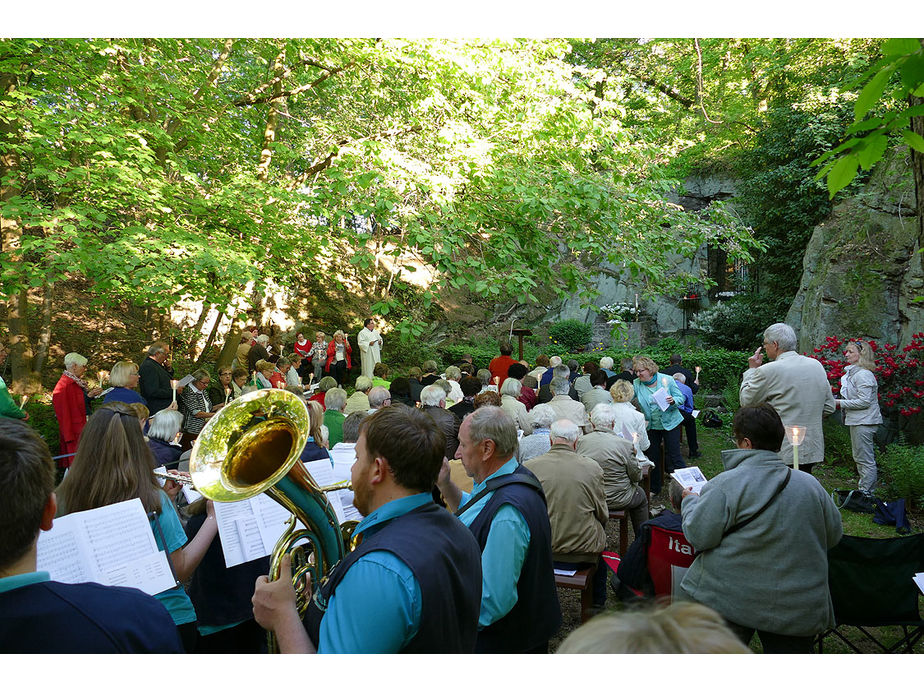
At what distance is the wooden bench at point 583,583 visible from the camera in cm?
407

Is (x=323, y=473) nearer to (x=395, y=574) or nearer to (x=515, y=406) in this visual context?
(x=395, y=574)

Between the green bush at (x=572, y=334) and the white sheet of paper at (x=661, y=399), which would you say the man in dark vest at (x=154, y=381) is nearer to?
the white sheet of paper at (x=661, y=399)

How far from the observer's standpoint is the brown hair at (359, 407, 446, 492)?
1.96 metres

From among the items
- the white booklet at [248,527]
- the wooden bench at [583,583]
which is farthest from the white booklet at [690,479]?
the white booklet at [248,527]

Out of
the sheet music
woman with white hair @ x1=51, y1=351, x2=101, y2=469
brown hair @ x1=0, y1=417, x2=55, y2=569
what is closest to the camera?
brown hair @ x1=0, y1=417, x2=55, y2=569

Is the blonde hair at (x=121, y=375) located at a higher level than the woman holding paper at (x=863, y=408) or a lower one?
Answer: higher

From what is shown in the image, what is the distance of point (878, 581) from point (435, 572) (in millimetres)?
3194

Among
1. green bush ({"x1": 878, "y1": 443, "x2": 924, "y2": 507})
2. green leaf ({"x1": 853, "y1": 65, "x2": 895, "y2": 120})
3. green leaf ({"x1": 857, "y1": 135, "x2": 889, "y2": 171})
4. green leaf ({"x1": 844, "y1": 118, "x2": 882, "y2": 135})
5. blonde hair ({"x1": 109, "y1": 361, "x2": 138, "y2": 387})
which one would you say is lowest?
green bush ({"x1": 878, "y1": 443, "x2": 924, "y2": 507})

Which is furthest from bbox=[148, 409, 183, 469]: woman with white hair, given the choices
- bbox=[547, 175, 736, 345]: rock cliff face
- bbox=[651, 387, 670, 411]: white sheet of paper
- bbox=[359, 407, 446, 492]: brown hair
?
bbox=[547, 175, 736, 345]: rock cliff face

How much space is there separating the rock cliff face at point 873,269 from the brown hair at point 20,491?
1162cm

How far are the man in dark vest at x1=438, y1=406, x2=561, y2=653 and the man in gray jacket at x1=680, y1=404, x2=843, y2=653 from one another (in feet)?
2.66

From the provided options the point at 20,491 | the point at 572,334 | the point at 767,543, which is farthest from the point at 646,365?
the point at 572,334

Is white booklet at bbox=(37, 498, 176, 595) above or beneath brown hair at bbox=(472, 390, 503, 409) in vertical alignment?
above

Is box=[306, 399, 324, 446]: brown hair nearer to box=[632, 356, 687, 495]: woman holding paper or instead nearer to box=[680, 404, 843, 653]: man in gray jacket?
box=[680, 404, 843, 653]: man in gray jacket
